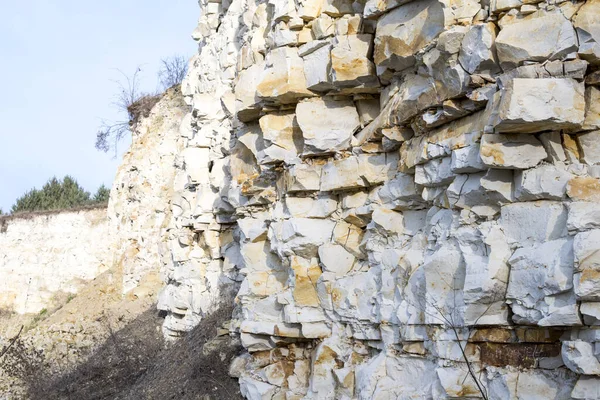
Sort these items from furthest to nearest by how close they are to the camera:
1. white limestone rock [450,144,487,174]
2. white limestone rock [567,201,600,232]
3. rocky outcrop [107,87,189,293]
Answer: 1. rocky outcrop [107,87,189,293]
2. white limestone rock [450,144,487,174]
3. white limestone rock [567,201,600,232]

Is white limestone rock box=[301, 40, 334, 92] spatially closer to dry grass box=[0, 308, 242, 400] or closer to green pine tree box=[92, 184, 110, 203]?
dry grass box=[0, 308, 242, 400]

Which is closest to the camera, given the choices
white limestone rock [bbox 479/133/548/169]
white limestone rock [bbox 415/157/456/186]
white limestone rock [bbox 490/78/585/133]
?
white limestone rock [bbox 490/78/585/133]

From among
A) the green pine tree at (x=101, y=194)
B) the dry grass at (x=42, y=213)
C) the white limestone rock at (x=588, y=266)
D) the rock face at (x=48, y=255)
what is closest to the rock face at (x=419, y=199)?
the white limestone rock at (x=588, y=266)

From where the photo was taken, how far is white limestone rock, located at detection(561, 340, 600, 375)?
4.27m

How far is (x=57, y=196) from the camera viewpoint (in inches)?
1346

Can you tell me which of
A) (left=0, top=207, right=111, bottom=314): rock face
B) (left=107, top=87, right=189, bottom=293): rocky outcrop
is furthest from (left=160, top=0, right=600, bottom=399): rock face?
(left=0, top=207, right=111, bottom=314): rock face

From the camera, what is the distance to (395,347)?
6008mm

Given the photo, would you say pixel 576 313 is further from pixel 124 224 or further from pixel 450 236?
pixel 124 224

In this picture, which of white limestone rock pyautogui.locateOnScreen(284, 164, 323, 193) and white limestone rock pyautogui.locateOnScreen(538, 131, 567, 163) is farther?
white limestone rock pyautogui.locateOnScreen(284, 164, 323, 193)

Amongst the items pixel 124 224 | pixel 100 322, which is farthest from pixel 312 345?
pixel 124 224

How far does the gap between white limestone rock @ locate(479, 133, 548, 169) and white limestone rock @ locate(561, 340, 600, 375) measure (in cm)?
137

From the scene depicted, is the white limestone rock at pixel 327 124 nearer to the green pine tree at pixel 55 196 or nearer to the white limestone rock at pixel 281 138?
the white limestone rock at pixel 281 138

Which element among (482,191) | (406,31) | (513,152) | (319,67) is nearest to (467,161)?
(482,191)

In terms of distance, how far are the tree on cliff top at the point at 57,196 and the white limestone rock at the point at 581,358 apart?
31171 millimetres
